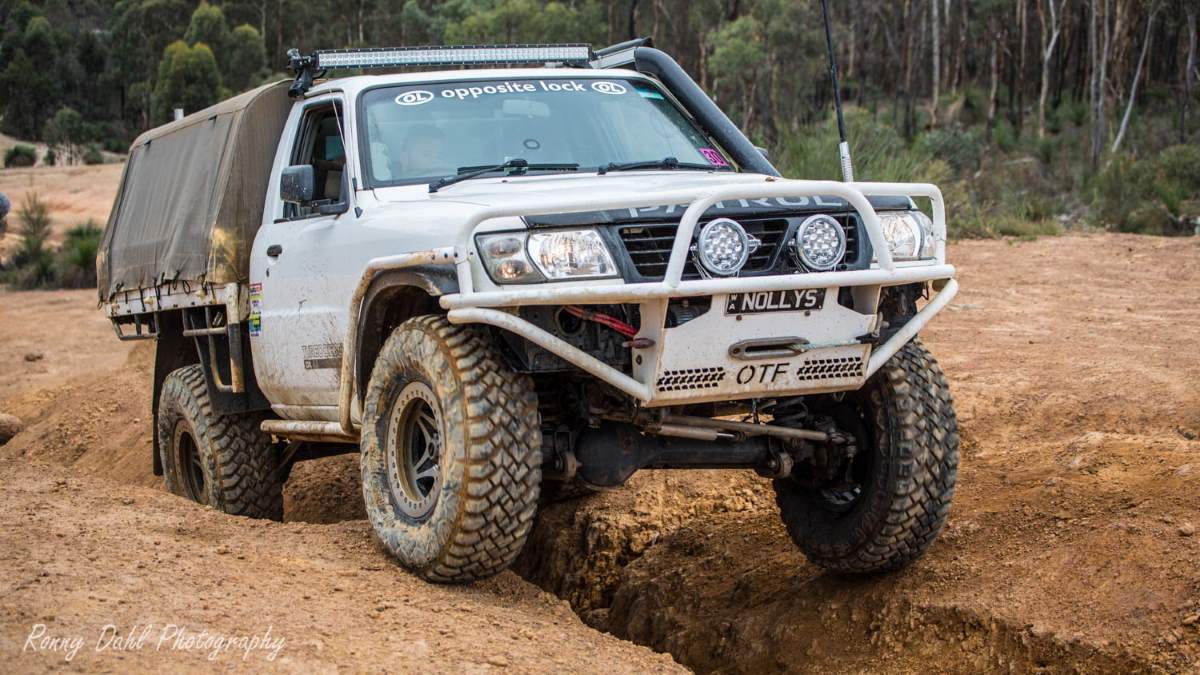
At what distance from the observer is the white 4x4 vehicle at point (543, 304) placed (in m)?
4.75

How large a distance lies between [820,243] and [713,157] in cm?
167

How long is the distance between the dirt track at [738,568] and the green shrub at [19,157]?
43.7 meters

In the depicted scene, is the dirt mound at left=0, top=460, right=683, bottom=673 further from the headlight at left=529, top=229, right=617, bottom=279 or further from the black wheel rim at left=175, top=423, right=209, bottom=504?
the black wheel rim at left=175, top=423, right=209, bottom=504

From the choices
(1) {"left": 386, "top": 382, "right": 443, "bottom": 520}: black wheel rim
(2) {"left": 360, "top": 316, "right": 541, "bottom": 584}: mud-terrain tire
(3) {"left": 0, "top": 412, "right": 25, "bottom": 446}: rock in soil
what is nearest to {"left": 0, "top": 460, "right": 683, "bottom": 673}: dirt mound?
(2) {"left": 360, "top": 316, "right": 541, "bottom": 584}: mud-terrain tire

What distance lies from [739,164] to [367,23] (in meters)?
51.1

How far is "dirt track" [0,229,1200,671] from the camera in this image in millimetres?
4535

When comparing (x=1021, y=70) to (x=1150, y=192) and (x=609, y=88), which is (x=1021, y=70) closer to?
(x=1150, y=192)

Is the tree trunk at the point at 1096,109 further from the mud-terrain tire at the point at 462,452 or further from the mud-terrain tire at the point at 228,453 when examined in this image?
the mud-terrain tire at the point at 462,452

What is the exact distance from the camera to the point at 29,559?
4969 millimetres

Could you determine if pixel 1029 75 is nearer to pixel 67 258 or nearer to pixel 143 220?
pixel 67 258

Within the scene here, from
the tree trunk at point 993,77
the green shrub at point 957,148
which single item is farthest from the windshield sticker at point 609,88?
the tree trunk at point 993,77

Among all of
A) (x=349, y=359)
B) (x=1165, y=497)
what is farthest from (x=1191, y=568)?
(x=349, y=359)

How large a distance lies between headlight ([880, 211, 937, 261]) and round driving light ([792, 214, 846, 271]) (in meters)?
0.35

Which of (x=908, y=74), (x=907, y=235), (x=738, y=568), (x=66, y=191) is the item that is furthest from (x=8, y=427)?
(x=908, y=74)
